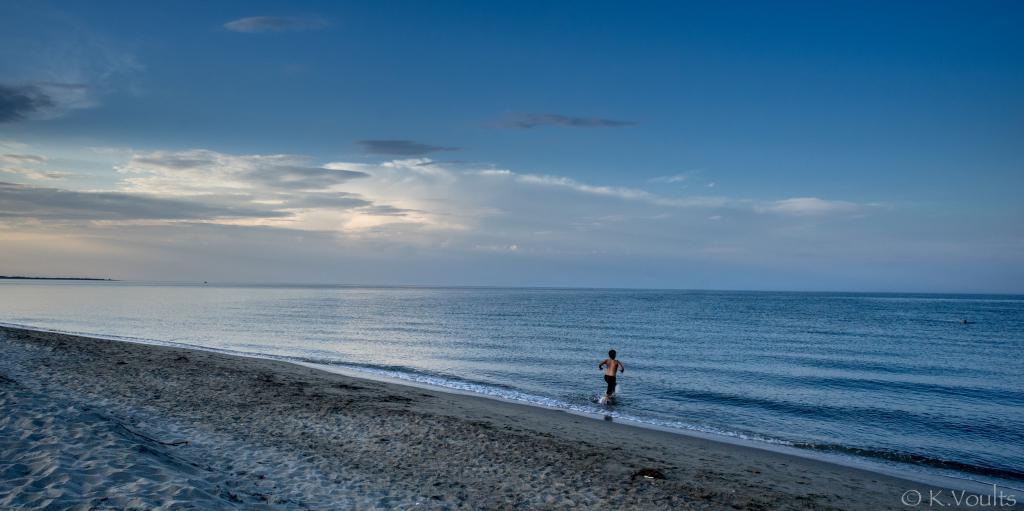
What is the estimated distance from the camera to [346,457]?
505 inches

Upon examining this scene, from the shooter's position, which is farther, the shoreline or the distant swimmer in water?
the distant swimmer in water

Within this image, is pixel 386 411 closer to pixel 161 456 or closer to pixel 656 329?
pixel 161 456

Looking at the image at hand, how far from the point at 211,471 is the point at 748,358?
115ft

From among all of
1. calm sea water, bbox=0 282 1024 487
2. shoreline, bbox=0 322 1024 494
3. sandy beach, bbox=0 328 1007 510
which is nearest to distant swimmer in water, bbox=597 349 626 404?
calm sea water, bbox=0 282 1024 487

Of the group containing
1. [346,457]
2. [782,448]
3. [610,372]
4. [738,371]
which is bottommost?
[782,448]

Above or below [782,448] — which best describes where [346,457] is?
above

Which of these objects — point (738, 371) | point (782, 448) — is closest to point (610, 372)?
point (782, 448)

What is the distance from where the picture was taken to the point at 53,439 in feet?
34.4

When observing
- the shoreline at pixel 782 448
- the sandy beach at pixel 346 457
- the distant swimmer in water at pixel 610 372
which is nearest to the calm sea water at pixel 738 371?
the shoreline at pixel 782 448

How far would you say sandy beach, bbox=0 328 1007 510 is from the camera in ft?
30.7

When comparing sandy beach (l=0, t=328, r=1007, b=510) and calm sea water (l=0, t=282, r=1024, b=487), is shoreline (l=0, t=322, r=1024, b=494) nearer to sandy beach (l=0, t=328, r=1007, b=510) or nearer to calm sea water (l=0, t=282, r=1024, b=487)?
calm sea water (l=0, t=282, r=1024, b=487)

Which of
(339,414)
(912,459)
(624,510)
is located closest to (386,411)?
(339,414)

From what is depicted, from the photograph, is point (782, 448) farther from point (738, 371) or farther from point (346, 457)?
point (738, 371)

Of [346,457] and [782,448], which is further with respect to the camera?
[782,448]
